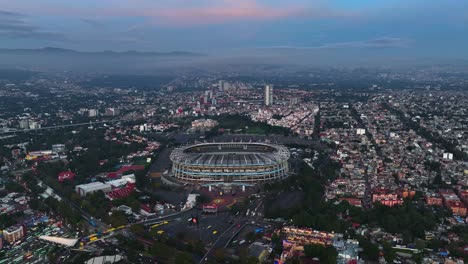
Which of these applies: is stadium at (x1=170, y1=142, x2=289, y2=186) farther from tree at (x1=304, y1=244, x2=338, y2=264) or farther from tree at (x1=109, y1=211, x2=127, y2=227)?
tree at (x1=304, y1=244, x2=338, y2=264)

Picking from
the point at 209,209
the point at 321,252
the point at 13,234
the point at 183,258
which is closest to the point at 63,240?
the point at 13,234

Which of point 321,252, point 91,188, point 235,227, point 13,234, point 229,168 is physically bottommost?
point 235,227

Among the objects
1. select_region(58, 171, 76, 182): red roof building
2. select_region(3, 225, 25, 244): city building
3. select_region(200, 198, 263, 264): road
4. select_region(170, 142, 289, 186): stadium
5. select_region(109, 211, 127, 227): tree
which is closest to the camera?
select_region(200, 198, 263, 264): road

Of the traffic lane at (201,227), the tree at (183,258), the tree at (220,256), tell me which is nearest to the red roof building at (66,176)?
the traffic lane at (201,227)

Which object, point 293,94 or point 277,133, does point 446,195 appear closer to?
point 277,133

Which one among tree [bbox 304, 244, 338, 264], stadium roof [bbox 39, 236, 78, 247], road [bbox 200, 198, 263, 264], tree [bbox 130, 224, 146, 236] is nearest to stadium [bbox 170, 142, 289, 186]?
road [bbox 200, 198, 263, 264]

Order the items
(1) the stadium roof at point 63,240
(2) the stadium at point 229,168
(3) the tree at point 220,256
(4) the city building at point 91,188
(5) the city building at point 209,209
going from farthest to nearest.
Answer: (2) the stadium at point 229,168 → (4) the city building at point 91,188 → (5) the city building at point 209,209 → (1) the stadium roof at point 63,240 → (3) the tree at point 220,256

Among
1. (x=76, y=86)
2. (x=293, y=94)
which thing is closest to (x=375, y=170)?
(x=293, y=94)

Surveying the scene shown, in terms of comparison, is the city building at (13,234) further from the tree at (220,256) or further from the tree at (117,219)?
the tree at (220,256)

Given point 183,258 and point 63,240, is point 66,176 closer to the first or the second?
point 63,240
